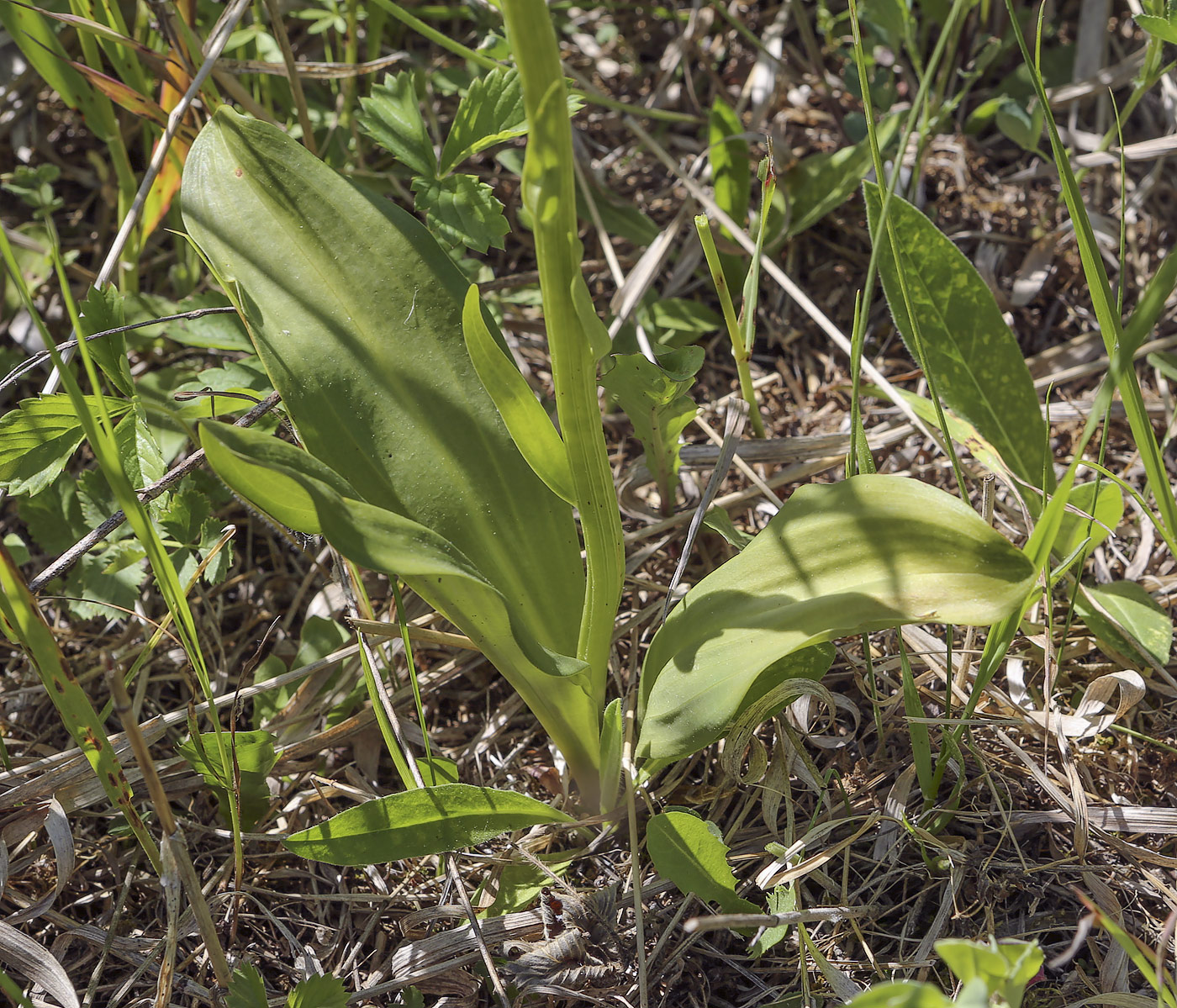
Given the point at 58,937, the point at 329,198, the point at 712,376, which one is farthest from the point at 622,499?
the point at 58,937

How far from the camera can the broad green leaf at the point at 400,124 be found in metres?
1.33

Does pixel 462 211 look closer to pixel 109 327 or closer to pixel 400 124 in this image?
pixel 400 124

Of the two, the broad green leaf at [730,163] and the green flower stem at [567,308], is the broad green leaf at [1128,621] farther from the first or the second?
the broad green leaf at [730,163]

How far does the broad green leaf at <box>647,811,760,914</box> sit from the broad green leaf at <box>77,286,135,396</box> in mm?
820

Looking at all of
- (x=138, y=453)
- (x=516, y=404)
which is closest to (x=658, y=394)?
(x=516, y=404)

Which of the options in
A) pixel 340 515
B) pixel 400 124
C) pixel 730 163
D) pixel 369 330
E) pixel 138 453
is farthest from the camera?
pixel 730 163

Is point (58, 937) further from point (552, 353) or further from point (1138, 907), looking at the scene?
point (1138, 907)

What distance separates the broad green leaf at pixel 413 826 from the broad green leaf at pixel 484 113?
2.63ft

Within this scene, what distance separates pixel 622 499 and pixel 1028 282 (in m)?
0.87

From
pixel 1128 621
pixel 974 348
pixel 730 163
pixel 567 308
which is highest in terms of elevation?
pixel 567 308

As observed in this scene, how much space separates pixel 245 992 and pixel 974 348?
123cm

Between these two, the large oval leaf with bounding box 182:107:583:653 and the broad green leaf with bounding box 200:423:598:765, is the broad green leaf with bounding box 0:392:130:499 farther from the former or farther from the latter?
the broad green leaf with bounding box 200:423:598:765

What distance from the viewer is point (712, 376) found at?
1756 millimetres

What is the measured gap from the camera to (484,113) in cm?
130
